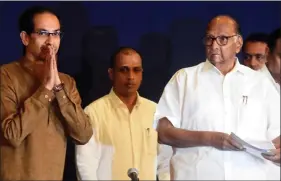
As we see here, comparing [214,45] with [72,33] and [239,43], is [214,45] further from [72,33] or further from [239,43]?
[72,33]

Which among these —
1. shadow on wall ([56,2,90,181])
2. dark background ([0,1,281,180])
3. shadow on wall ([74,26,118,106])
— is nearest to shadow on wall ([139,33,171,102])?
dark background ([0,1,281,180])

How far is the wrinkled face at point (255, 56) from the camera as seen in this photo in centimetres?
176

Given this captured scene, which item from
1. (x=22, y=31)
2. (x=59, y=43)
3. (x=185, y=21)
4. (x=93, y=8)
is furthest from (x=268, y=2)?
(x=22, y=31)

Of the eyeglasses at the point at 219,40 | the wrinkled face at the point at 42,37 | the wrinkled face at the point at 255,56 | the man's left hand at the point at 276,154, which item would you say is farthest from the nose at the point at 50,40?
the man's left hand at the point at 276,154

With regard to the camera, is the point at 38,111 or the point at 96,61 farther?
the point at 96,61

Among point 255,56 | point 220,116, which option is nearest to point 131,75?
point 220,116

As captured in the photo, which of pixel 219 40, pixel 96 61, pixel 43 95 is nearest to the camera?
pixel 43 95

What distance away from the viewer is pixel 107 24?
1.83 m

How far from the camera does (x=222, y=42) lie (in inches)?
66.9

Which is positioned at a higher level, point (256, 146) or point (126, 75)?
point (126, 75)

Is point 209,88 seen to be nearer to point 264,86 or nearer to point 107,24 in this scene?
point 264,86

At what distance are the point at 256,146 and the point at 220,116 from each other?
0.52 feet

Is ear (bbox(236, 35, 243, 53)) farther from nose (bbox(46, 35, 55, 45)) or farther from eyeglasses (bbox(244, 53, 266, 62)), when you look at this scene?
nose (bbox(46, 35, 55, 45))

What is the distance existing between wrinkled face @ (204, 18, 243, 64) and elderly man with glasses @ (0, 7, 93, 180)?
0.51 metres
